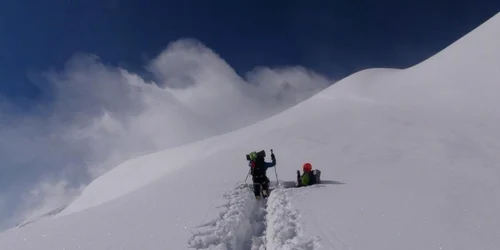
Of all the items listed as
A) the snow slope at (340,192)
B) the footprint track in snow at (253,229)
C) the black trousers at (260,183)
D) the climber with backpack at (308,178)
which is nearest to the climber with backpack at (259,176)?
the black trousers at (260,183)

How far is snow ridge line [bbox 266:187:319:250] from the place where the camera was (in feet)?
23.9

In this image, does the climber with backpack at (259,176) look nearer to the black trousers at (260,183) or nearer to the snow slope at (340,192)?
the black trousers at (260,183)

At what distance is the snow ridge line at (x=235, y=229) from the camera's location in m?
7.47

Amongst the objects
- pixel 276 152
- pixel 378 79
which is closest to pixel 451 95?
pixel 378 79

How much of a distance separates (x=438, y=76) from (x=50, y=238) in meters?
35.1

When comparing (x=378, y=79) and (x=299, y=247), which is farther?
(x=378, y=79)

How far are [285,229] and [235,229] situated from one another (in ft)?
3.91

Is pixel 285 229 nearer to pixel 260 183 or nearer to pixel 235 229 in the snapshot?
pixel 235 229

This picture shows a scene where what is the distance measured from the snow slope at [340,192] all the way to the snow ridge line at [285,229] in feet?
0.11

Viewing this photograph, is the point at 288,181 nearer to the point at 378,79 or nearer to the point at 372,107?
the point at 372,107

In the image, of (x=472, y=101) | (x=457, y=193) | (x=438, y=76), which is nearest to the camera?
(x=457, y=193)

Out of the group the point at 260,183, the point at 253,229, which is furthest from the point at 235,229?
the point at 260,183

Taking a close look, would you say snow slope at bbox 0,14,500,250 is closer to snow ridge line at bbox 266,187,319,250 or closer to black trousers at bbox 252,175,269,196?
snow ridge line at bbox 266,187,319,250

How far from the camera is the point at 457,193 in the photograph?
34.6 ft
